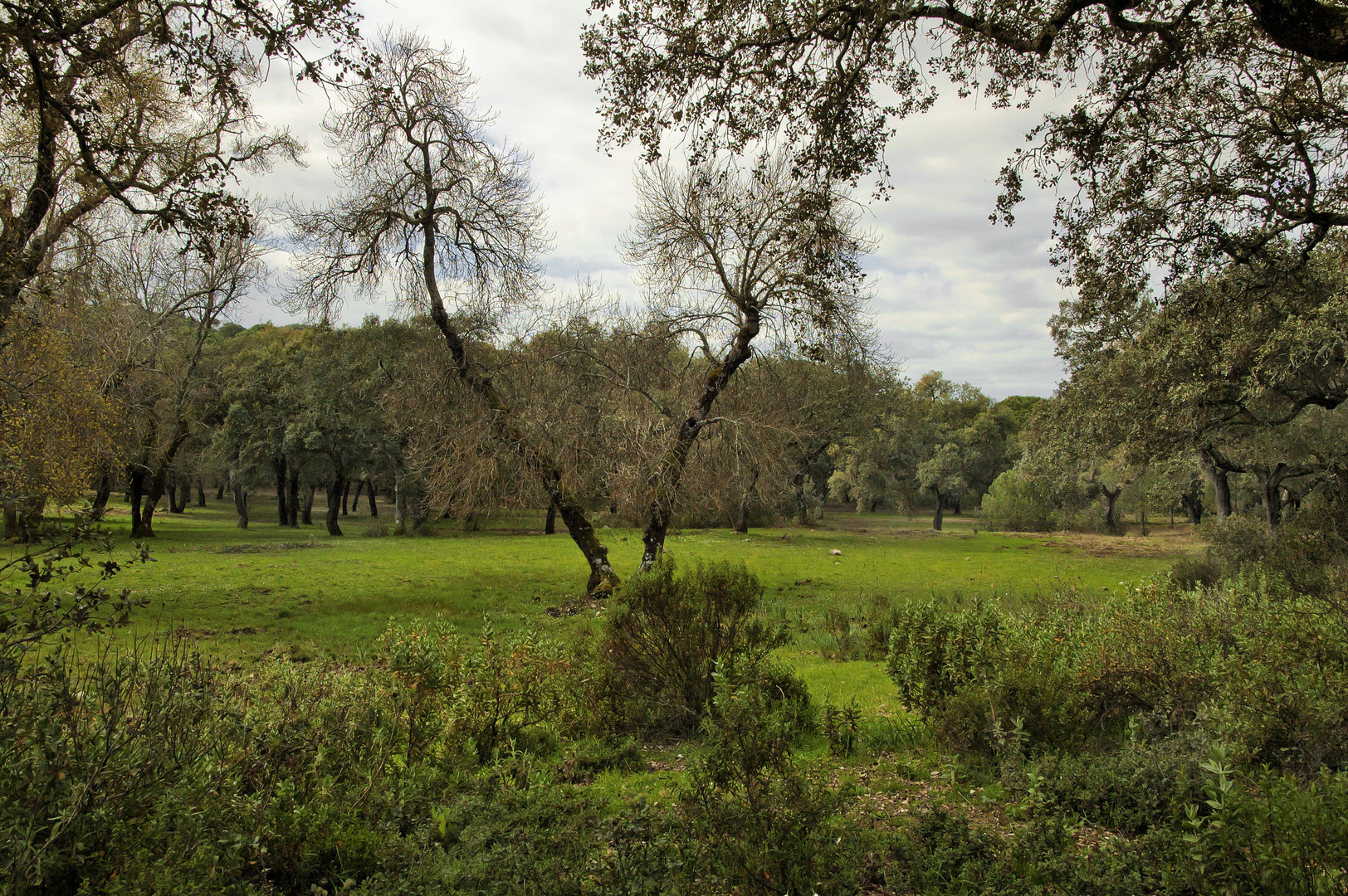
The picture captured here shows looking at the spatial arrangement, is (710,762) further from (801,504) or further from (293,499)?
(801,504)

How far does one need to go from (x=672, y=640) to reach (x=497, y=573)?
1572 cm

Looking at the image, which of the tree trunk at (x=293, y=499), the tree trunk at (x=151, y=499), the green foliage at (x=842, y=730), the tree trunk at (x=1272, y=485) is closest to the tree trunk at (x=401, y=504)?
the tree trunk at (x=293, y=499)

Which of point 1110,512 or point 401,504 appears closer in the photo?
point 401,504

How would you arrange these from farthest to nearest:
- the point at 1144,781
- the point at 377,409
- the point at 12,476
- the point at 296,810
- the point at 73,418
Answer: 1. the point at 377,409
2. the point at 73,418
3. the point at 12,476
4. the point at 1144,781
5. the point at 296,810

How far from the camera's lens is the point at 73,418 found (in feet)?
46.2

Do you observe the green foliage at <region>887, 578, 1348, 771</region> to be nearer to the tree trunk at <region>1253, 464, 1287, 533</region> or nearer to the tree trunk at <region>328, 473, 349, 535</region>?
the tree trunk at <region>1253, 464, 1287, 533</region>

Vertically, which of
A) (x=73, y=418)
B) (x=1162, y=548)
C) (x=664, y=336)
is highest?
(x=664, y=336)

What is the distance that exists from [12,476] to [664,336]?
11811mm

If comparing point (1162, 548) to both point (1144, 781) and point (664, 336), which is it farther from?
point (1144, 781)

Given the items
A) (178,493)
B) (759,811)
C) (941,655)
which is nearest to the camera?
(759,811)

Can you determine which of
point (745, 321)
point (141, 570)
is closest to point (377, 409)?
point (141, 570)

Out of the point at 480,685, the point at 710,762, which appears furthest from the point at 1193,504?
the point at 710,762

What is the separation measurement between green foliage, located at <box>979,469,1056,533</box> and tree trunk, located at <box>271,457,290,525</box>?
137ft

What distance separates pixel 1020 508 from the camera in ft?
143
